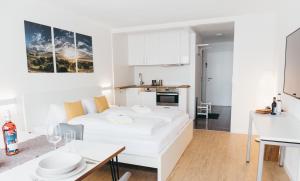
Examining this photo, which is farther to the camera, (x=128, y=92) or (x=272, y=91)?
(x=128, y=92)

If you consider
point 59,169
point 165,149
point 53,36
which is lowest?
point 165,149

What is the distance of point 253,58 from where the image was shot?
13.6ft

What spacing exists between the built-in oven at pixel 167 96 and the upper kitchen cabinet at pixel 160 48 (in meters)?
0.74

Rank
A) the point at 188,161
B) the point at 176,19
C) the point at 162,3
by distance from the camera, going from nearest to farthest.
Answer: the point at 188,161
the point at 162,3
the point at 176,19

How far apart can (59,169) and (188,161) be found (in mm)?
2284

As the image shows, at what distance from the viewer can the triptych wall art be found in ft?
10.3

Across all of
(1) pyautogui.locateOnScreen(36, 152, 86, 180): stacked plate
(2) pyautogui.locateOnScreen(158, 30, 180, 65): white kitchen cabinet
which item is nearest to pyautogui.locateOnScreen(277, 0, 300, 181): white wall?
(1) pyautogui.locateOnScreen(36, 152, 86, 180): stacked plate

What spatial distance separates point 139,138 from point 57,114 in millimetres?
1552

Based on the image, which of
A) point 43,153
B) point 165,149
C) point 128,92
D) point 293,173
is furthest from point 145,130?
point 128,92

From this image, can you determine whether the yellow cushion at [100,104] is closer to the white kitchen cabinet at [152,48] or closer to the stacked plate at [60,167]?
the white kitchen cabinet at [152,48]

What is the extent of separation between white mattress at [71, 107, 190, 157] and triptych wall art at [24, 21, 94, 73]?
3.86 ft

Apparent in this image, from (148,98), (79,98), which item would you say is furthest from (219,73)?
(79,98)

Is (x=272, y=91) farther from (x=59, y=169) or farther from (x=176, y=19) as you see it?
(x=59, y=169)

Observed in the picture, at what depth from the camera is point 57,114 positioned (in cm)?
325
